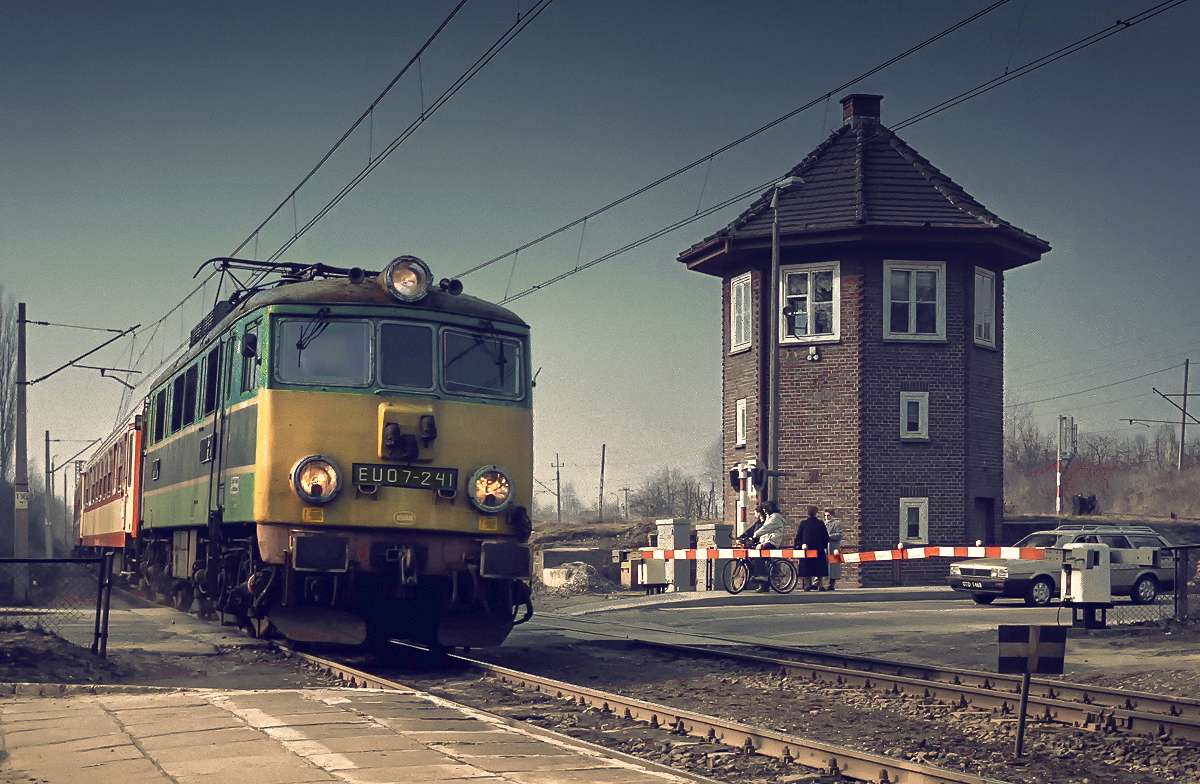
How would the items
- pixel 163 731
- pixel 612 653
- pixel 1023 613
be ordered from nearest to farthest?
pixel 163 731 → pixel 612 653 → pixel 1023 613

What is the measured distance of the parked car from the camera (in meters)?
24.9

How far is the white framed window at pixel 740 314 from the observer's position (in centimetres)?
3270

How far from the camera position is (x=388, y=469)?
42.4 feet

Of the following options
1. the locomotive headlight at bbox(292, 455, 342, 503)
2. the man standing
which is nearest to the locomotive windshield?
the locomotive headlight at bbox(292, 455, 342, 503)

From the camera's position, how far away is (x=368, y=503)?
12.8 m

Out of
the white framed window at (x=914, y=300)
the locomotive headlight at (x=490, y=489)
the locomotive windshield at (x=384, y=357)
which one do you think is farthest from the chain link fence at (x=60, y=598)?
the white framed window at (x=914, y=300)

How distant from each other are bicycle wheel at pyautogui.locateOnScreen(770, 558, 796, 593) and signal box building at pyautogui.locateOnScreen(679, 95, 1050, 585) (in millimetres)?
4983

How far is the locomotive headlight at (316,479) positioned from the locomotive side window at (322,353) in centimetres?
77

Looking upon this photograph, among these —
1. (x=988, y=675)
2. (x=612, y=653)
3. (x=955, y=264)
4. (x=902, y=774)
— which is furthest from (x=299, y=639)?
(x=955, y=264)

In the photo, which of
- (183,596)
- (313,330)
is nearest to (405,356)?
(313,330)

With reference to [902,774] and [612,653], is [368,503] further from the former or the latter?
[902,774]

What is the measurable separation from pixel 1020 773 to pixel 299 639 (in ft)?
22.7

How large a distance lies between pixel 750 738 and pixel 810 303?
2325 centimetres

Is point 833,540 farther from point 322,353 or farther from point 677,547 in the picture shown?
point 322,353
